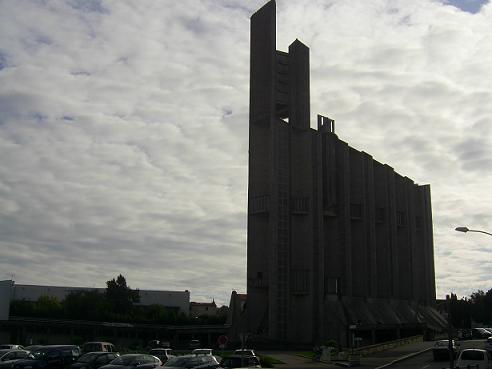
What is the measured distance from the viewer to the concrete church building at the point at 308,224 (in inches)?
2921

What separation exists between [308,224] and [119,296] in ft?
153

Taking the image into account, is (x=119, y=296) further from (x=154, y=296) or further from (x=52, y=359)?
(x=52, y=359)

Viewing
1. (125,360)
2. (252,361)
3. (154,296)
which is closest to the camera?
(125,360)

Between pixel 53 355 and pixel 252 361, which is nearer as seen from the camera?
pixel 252 361

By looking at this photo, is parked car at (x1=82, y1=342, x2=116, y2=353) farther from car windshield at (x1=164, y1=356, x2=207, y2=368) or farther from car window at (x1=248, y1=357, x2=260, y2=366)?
car windshield at (x1=164, y1=356, x2=207, y2=368)

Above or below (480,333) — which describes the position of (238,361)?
below

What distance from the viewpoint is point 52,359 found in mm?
32594

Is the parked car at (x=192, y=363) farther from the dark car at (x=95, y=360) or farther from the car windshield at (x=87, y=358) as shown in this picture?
the car windshield at (x=87, y=358)

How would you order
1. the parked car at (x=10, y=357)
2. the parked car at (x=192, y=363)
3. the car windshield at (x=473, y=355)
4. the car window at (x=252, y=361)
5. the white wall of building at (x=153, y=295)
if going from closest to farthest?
the parked car at (x=192, y=363)
the car windshield at (x=473, y=355)
the car window at (x=252, y=361)
the parked car at (x=10, y=357)
the white wall of building at (x=153, y=295)

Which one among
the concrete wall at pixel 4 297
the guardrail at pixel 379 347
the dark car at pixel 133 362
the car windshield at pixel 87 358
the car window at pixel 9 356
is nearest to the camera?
the dark car at pixel 133 362

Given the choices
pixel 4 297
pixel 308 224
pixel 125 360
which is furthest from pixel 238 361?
pixel 308 224

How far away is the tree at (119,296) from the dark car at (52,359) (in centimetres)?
7365

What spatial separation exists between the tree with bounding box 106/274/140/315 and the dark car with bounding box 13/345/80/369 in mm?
73649

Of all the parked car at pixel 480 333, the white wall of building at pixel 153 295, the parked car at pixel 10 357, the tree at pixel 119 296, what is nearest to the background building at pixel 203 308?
the white wall of building at pixel 153 295
